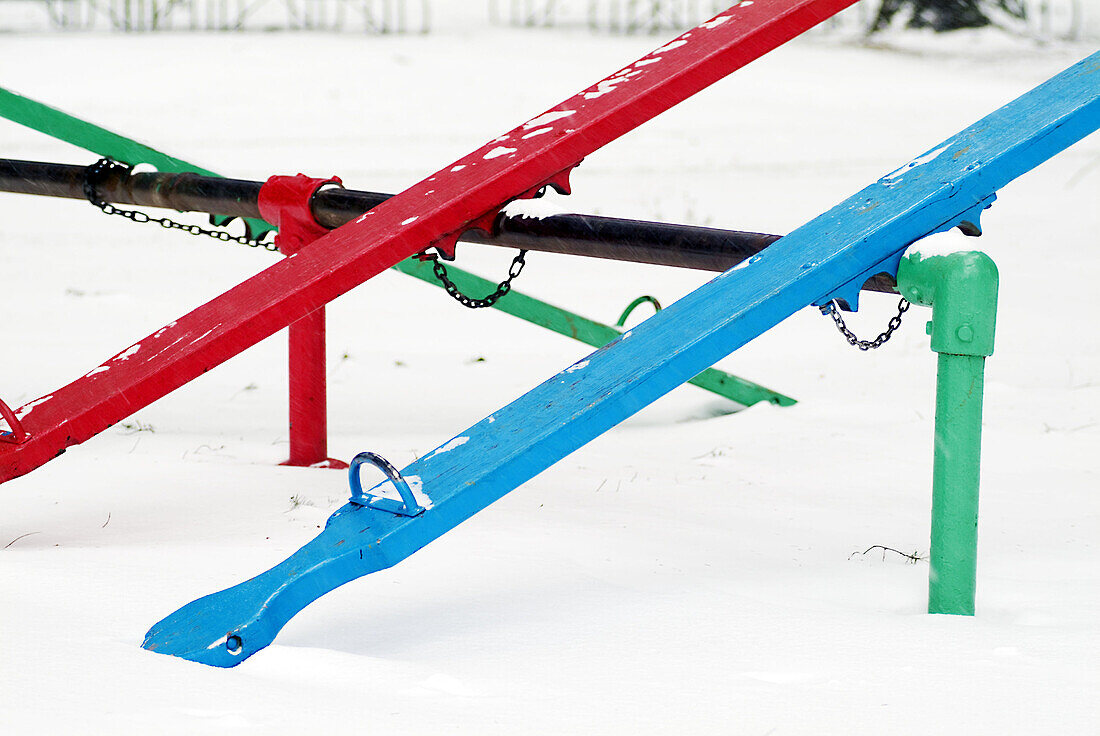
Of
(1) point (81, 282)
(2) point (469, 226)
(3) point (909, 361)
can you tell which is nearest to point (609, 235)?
(2) point (469, 226)

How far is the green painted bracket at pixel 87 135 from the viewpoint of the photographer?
380 cm

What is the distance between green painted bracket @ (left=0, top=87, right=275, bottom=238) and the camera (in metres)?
3.80

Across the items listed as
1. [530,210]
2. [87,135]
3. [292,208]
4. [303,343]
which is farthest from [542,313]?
[87,135]

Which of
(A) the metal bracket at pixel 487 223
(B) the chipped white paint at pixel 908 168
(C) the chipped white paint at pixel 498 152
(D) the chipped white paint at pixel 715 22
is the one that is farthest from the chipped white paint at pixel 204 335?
(D) the chipped white paint at pixel 715 22

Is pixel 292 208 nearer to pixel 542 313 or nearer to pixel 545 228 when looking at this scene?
pixel 545 228

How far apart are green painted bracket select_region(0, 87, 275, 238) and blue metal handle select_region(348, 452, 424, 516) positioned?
185cm

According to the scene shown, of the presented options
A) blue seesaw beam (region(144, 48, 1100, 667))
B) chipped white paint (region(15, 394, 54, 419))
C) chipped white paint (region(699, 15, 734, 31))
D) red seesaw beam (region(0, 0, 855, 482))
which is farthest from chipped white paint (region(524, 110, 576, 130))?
chipped white paint (region(15, 394, 54, 419))

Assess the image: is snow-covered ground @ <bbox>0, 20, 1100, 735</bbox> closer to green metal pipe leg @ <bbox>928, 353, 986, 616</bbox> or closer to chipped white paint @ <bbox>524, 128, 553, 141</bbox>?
green metal pipe leg @ <bbox>928, 353, 986, 616</bbox>

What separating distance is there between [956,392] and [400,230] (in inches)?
49.1

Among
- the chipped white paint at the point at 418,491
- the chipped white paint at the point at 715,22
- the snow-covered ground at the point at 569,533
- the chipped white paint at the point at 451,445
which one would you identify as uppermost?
the chipped white paint at the point at 715,22

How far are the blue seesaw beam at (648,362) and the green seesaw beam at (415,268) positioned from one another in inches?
66.7

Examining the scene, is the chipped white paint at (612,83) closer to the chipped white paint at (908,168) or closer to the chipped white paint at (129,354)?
the chipped white paint at (908,168)

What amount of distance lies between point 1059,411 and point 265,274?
310 cm

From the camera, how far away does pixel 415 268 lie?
4223mm
